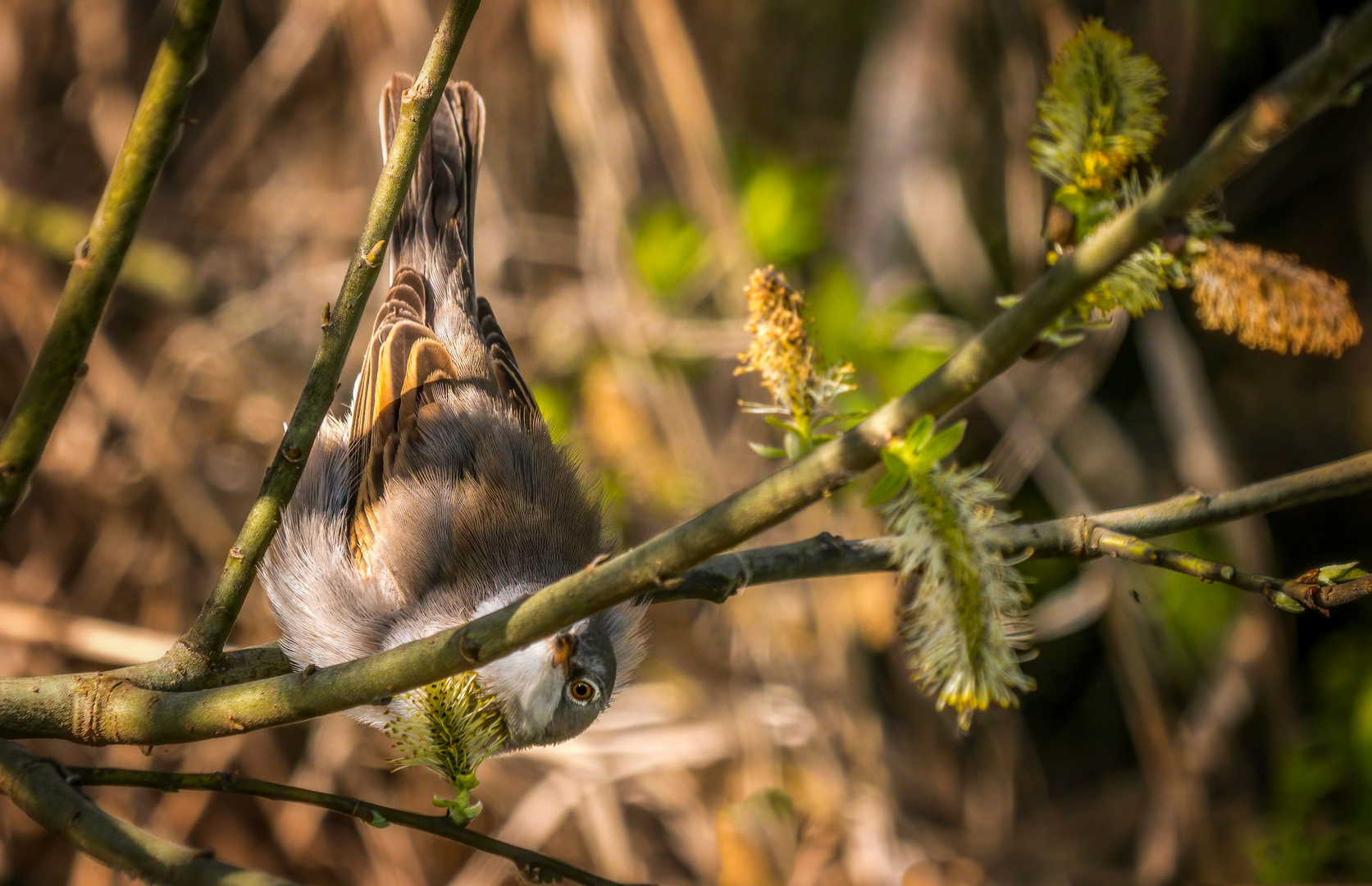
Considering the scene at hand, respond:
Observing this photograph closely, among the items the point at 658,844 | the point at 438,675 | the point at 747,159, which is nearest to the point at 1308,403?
the point at 747,159

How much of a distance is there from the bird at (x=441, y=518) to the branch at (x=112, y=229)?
699 millimetres

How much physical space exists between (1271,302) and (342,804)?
1.41m

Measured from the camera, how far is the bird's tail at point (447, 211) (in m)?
2.97

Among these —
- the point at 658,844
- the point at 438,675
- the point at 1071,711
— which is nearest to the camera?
the point at 438,675

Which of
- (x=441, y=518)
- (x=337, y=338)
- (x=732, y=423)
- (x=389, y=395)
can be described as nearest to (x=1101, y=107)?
(x=337, y=338)

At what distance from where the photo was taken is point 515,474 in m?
2.44

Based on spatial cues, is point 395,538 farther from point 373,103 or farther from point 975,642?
point 373,103

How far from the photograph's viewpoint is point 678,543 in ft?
3.62

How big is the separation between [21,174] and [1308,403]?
572 centimetres

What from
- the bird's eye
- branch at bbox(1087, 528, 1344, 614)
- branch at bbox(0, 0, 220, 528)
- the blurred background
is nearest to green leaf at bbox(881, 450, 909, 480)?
branch at bbox(1087, 528, 1344, 614)

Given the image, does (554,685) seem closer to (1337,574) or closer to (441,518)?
(441,518)

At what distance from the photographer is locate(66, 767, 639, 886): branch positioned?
1.39 metres

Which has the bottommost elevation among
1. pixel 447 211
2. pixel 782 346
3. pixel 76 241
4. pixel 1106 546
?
pixel 1106 546

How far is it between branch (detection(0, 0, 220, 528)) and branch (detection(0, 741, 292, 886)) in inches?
15.9
